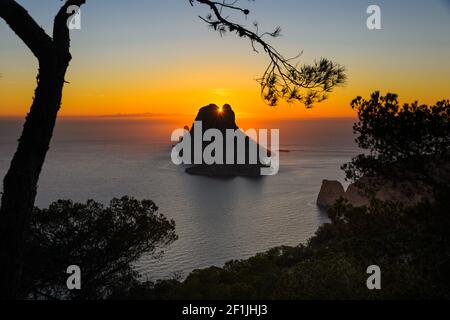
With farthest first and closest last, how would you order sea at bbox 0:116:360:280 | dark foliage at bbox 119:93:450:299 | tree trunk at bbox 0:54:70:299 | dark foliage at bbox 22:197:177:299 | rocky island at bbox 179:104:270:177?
1. rocky island at bbox 179:104:270:177
2. sea at bbox 0:116:360:280
3. dark foliage at bbox 22:197:177:299
4. dark foliage at bbox 119:93:450:299
5. tree trunk at bbox 0:54:70:299

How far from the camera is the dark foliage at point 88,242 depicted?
1055 cm

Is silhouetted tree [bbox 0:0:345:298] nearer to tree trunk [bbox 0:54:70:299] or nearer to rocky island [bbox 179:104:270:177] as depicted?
tree trunk [bbox 0:54:70:299]

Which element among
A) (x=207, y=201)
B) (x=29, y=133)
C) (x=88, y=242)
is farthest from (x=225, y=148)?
(x=29, y=133)

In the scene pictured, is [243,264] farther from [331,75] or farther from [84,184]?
[84,184]

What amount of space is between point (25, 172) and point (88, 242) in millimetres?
8589

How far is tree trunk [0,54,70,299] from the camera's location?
10.4 ft

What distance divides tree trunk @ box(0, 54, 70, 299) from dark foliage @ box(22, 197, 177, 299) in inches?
302

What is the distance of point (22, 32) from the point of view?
3.33 metres

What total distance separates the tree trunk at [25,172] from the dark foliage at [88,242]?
767 cm

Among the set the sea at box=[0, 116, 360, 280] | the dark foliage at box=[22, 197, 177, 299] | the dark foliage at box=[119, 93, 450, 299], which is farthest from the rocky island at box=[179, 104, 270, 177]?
the dark foliage at box=[119, 93, 450, 299]

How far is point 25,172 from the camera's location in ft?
10.8

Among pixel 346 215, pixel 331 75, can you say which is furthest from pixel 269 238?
pixel 331 75
